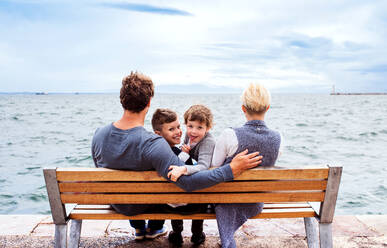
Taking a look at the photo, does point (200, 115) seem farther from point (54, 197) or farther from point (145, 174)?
A: point (54, 197)

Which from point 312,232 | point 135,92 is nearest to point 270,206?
point 312,232

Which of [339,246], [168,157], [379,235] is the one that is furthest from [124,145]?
[379,235]

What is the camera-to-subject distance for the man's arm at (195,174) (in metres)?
2.32

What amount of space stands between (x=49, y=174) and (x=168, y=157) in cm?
87

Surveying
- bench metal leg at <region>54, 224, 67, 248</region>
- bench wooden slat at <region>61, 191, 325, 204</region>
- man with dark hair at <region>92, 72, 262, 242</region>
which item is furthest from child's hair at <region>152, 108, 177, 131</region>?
bench metal leg at <region>54, 224, 67, 248</region>

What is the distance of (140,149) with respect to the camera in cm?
238

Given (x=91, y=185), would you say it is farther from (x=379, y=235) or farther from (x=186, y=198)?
(x=379, y=235)

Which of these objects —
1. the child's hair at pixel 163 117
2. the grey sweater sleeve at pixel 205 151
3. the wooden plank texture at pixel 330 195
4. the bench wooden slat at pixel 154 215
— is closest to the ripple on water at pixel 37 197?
the bench wooden slat at pixel 154 215

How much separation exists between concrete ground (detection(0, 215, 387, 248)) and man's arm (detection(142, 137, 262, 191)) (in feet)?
3.86

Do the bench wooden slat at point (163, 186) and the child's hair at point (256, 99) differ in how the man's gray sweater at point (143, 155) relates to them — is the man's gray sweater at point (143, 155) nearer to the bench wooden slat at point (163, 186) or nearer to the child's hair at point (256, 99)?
the bench wooden slat at point (163, 186)

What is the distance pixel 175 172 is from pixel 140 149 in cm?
31

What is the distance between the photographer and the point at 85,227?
3766 mm

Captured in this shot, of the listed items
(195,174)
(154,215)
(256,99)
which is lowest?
(154,215)

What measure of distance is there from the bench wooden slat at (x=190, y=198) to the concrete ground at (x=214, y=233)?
0.96 m
